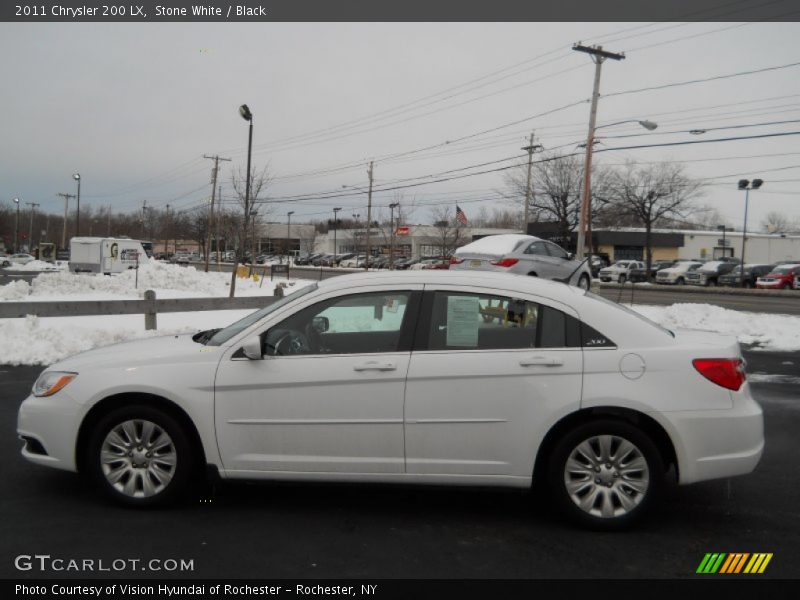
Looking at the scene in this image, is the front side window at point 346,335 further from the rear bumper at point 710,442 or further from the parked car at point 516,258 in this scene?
the parked car at point 516,258

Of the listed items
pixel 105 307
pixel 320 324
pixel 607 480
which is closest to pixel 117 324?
pixel 105 307

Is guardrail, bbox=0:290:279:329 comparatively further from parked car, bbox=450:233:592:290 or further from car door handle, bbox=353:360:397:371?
car door handle, bbox=353:360:397:371

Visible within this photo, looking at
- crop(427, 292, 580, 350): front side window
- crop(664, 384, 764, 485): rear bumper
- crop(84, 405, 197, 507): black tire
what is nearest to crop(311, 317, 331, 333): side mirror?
crop(427, 292, 580, 350): front side window

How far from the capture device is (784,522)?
451 cm

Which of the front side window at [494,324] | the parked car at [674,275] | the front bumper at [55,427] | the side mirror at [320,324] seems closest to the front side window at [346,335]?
the side mirror at [320,324]

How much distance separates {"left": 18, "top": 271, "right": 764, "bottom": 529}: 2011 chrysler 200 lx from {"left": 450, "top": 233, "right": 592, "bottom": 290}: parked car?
9126 mm

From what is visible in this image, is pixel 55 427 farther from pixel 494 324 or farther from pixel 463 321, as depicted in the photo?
pixel 494 324

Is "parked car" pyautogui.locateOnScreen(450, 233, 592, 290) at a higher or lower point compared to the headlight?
higher

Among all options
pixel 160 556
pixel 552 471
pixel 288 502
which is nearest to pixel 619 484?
pixel 552 471

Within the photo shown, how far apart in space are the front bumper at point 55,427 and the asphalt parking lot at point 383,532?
1.04 feet

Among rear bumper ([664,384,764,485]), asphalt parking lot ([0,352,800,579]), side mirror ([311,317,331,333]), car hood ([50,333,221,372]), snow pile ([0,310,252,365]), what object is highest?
side mirror ([311,317,331,333])

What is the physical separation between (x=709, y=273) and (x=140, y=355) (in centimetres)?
4451

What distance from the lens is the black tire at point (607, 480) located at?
4238 mm

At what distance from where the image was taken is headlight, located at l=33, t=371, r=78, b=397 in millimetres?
4598
